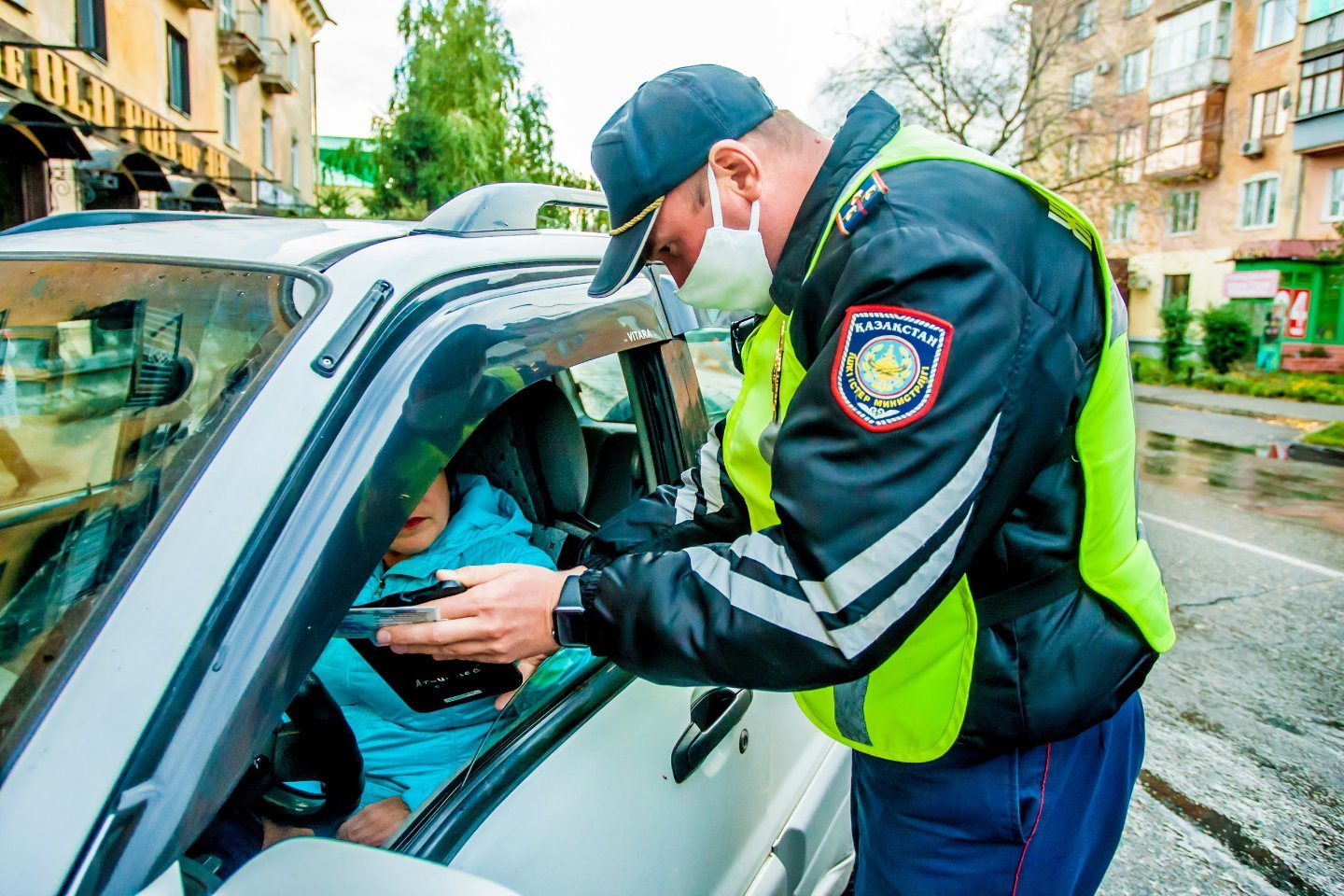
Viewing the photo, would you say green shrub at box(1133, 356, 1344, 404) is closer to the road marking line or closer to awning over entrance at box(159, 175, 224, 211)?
the road marking line

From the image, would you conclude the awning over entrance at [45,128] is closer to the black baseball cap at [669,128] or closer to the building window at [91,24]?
the building window at [91,24]

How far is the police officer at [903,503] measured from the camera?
100 centimetres

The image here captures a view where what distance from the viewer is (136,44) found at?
13.3 metres

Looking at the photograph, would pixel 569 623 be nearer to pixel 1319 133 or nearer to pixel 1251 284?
pixel 1251 284

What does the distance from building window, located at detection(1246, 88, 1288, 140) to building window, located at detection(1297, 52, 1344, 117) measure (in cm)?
89

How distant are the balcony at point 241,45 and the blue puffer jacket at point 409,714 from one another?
19.7 m

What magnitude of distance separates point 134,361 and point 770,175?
982 mm

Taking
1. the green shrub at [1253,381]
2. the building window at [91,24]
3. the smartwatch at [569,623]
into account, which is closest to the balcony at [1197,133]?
the green shrub at [1253,381]

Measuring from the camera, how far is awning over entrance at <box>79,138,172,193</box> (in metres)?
9.33

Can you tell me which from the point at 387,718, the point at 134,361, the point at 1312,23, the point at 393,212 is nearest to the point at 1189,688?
the point at 387,718

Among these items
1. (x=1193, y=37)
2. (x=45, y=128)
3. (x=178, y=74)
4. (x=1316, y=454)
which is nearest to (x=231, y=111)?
(x=178, y=74)

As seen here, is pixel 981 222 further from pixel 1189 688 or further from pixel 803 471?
pixel 1189 688

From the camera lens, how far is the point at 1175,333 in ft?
77.0

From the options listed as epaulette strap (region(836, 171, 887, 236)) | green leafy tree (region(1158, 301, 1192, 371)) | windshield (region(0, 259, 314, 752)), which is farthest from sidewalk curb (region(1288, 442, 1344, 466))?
green leafy tree (region(1158, 301, 1192, 371))
